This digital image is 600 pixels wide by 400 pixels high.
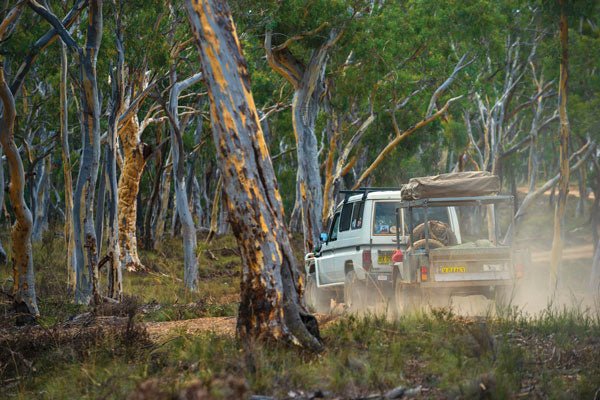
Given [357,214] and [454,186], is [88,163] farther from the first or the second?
[454,186]

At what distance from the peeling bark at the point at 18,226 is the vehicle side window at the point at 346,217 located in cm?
523

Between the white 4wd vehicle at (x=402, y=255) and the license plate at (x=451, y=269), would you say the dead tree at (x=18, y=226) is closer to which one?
the white 4wd vehicle at (x=402, y=255)

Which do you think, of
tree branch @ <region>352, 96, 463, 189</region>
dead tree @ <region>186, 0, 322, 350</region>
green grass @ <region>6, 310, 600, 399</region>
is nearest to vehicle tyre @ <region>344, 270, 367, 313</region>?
green grass @ <region>6, 310, 600, 399</region>

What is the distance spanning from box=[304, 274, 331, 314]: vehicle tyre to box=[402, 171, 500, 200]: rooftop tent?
153 inches

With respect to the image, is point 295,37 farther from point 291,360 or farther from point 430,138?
point 430,138

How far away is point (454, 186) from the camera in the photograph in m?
14.4

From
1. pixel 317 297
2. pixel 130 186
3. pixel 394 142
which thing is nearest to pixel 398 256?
pixel 317 297

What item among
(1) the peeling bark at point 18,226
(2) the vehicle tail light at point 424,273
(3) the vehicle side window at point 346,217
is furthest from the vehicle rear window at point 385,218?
(1) the peeling bark at point 18,226

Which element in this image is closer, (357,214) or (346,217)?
(357,214)

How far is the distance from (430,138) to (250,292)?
33999mm

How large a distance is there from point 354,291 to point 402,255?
1869 mm

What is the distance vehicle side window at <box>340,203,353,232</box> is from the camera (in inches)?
642

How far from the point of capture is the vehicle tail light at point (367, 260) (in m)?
15.2

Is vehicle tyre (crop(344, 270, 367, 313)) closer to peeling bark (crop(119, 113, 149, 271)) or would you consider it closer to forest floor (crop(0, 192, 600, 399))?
forest floor (crop(0, 192, 600, 399))
